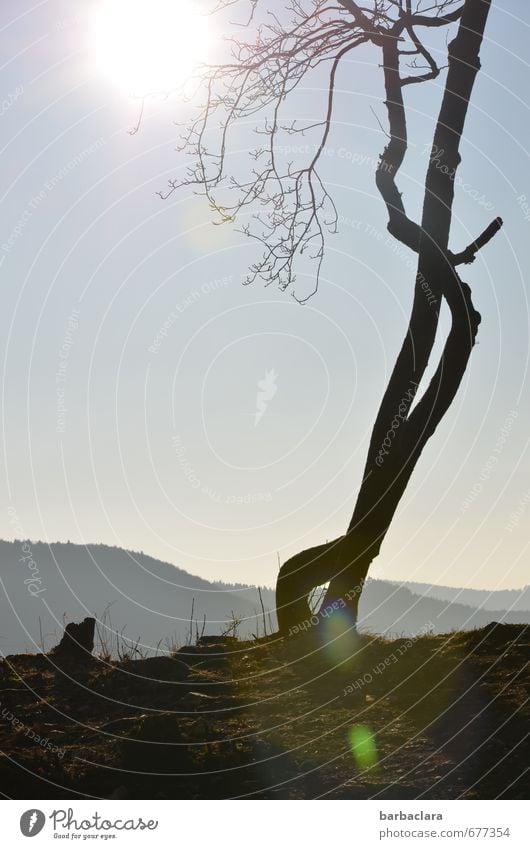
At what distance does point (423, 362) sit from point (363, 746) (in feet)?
17.4

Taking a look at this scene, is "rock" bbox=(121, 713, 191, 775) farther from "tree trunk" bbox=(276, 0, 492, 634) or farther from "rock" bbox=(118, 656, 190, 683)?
"tree trunk" bbox=(276, 0, 492, 634)

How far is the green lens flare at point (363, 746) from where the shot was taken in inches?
329

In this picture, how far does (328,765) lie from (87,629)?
520 centimetres

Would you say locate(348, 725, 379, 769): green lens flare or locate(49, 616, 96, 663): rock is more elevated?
locate(49, 616, 96, 663): rock

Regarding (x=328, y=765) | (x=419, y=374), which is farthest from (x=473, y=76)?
(x=328, y=765)

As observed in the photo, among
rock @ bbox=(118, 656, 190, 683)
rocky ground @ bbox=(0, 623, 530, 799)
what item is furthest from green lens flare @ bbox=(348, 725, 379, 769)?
rock @ bbox=(118, 656, 190, 683)

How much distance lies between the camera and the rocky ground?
806 centimetres

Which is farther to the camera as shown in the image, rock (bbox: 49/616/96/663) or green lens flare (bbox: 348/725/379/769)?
rock (bbox: 49/616/96/663)
